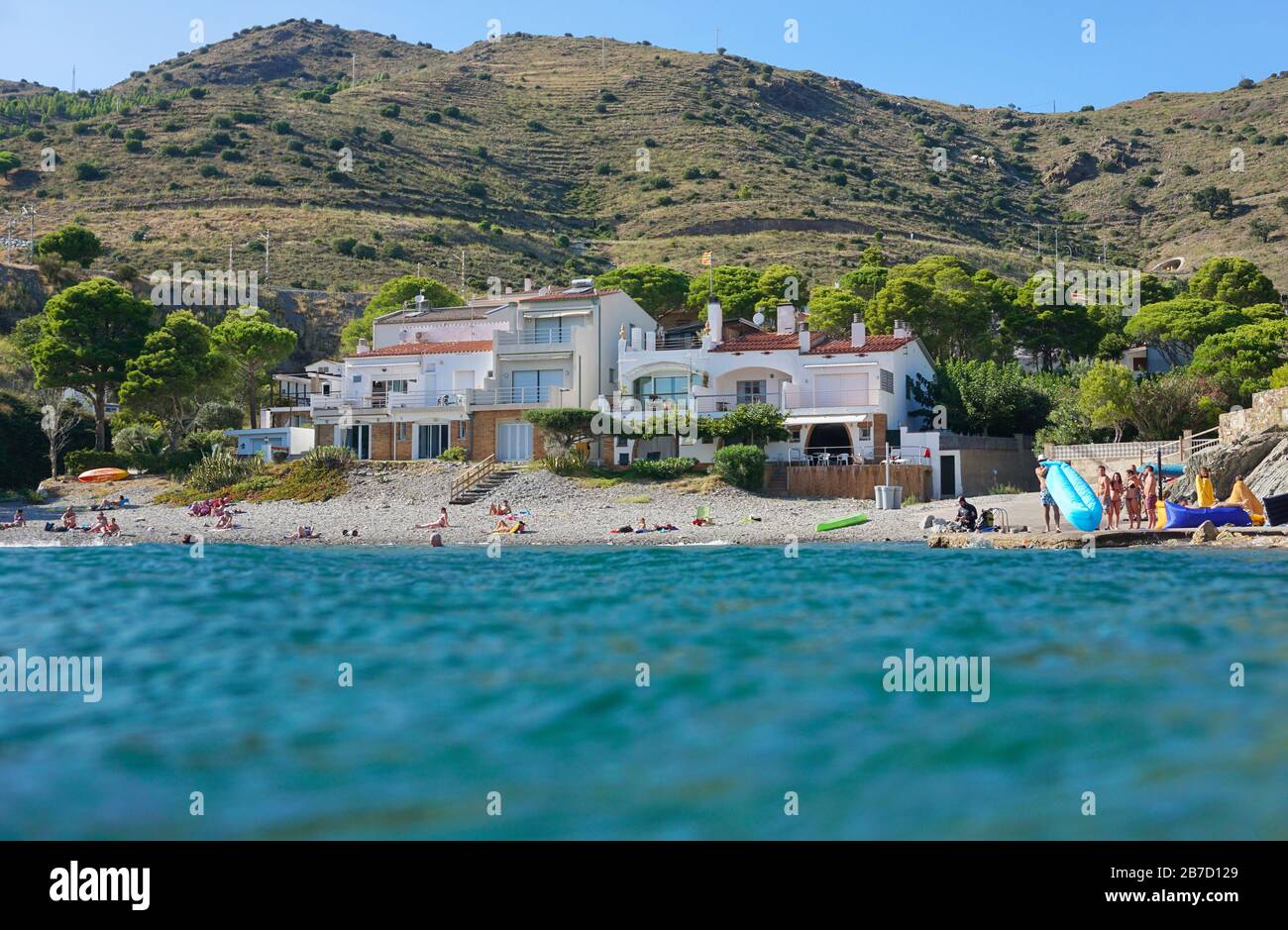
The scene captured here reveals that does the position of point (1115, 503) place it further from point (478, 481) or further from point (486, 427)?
point (486, 427)

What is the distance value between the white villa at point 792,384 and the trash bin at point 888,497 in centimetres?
408

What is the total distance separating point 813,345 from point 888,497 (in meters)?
10.2

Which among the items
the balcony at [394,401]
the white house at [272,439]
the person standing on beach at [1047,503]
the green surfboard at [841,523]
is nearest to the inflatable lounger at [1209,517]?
the person standing on beach at [1047,503]

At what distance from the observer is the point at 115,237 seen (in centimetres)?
8406

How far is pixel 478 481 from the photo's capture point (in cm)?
3947

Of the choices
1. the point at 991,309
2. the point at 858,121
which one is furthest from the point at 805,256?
the point at 858,121

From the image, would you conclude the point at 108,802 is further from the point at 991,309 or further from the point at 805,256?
the point at 805,256

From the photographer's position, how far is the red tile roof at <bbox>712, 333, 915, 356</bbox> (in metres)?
42.5

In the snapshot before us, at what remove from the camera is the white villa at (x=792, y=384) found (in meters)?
41.3

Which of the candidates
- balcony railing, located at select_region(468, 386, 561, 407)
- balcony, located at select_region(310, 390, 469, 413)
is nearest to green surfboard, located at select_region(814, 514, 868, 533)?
balcony railing, located at select_region(468, 386, 561, 407)

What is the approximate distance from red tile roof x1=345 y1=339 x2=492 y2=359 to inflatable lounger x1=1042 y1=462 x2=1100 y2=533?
24.6 metres
